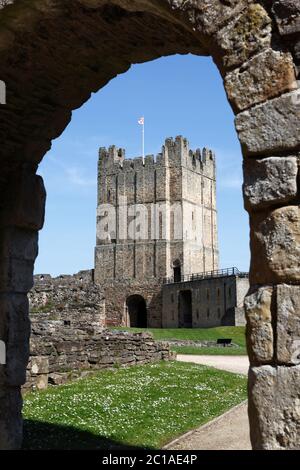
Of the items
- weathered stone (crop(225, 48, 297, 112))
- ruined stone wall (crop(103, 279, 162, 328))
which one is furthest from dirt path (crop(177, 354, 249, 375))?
ruined stone wall (crop(103, 279, 162, 328))

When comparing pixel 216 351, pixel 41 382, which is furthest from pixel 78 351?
pixel 216 351

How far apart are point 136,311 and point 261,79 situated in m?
50.1

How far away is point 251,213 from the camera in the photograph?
10.8 feet

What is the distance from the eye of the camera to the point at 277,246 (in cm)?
309

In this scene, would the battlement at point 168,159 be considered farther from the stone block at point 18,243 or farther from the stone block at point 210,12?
the stone block at point 210,12

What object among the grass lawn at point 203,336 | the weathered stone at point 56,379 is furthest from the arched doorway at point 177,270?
the weathered stone at point 56,379

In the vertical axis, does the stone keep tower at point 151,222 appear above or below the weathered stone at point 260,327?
above

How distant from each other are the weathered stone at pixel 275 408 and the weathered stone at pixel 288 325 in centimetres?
7

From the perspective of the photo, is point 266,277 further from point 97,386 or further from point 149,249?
point 149,249

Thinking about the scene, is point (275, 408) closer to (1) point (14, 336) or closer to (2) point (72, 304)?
(1) point (14, 336)

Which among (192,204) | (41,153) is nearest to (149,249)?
(192,204)

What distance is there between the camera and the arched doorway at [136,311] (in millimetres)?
51656

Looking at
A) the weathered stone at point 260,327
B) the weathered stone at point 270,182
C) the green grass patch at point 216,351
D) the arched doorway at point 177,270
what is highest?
the arched doorway at point 177,270

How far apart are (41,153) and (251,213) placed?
12.3 ft
